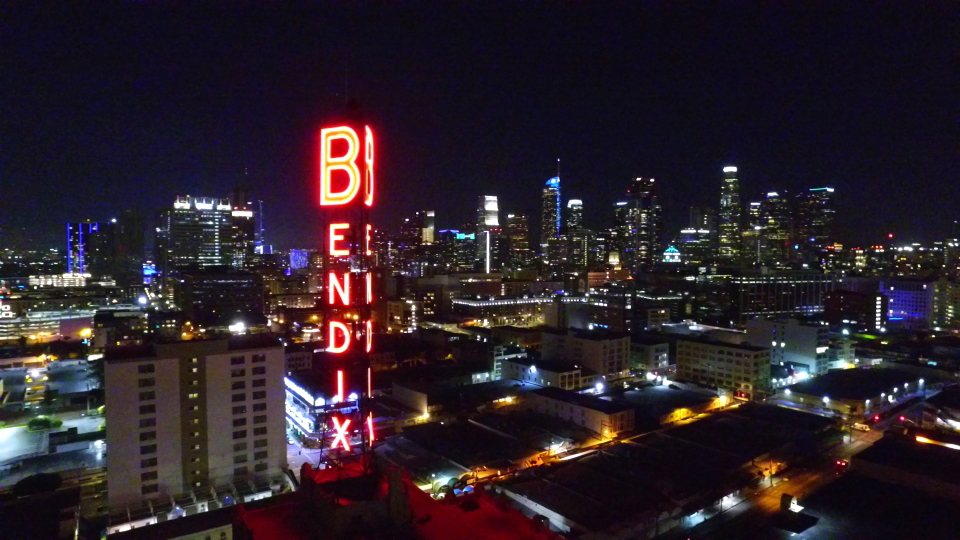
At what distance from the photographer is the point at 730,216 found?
10738cm

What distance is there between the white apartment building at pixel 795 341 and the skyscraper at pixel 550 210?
292 ft

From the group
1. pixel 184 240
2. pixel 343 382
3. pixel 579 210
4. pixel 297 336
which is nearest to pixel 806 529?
pixel 343 382

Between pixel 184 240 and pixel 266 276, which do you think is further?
pixel 184 240

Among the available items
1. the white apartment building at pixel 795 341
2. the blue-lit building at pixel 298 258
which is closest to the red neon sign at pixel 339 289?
the white apartment building at pixel 795 341

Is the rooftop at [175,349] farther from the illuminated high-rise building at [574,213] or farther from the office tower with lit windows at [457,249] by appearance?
the illuminated high-rise building at [574,213]

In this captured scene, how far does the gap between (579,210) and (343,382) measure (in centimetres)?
12575

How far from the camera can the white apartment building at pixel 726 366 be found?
27844 mm

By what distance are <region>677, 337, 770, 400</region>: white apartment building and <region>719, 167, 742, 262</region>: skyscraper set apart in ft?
265

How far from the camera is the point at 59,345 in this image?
36844 millimetres

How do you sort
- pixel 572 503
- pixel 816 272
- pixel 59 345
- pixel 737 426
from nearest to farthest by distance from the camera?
1. pixel 572 503
2. pixel 737 426
3. pixel 59 345
4. pixel 816 272

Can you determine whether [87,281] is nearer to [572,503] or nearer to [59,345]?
[59,345]

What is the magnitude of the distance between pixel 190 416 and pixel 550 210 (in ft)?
386

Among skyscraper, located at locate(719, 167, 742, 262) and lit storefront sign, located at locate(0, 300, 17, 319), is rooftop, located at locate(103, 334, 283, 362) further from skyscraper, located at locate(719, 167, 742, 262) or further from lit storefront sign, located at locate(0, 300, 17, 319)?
skyscraper, located at locate(719, 167, 742, 262)

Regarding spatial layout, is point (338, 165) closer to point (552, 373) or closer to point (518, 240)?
point (552, 373)
